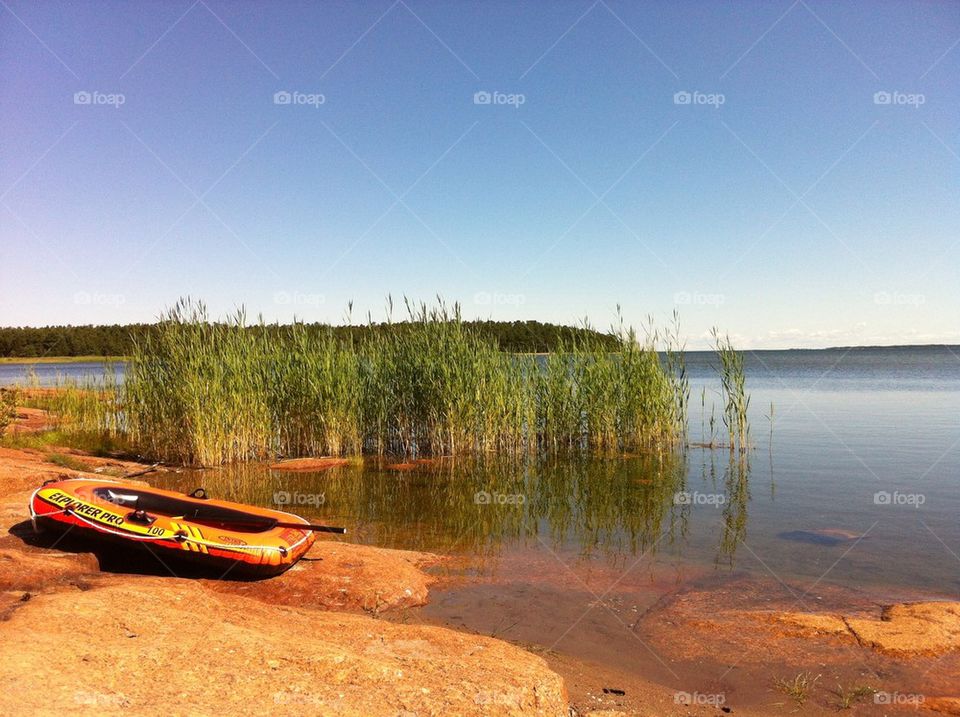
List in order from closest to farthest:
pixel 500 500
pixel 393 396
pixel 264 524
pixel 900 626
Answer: pixel 900 626 → pixel 264 524 → pixel 500 500 → pixel 393 396

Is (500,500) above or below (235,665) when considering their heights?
below

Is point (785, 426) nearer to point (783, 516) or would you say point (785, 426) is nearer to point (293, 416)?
point (783, 516)

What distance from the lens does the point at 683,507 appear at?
33.6ft

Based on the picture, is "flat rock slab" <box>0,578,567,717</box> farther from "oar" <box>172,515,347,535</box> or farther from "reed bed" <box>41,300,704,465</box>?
"reed bed" <box>41,300,704,465</box>

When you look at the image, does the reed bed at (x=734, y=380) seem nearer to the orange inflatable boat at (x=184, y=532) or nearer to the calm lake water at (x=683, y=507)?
the calm lake water at (x=683, y=507)

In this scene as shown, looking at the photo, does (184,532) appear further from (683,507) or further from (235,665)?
(683,507)

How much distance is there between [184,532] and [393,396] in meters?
8.13

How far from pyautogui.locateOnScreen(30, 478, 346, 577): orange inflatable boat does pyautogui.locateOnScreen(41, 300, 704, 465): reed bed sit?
6.67 metres

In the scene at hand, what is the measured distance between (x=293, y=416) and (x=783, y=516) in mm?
9550

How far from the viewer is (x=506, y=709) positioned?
13.1 ft

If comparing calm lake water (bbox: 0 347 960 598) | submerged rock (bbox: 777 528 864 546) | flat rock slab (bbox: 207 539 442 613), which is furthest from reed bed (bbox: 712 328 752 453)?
flat rock slab (bbox: 207 539 442 613)

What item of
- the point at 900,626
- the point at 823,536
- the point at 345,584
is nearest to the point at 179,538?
the point at 345,584

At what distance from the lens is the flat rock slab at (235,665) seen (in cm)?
364

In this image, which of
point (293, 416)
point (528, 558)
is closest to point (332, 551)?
point (528, 558)
